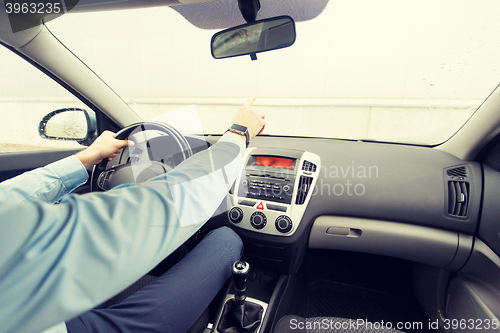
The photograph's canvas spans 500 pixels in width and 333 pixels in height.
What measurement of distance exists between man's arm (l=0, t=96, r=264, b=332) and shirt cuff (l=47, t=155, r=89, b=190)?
95 cm

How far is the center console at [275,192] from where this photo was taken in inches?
69.9

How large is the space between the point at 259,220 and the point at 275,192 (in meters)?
0.22

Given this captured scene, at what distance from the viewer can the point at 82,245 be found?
51 cm

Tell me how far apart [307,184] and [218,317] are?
103 centimetres

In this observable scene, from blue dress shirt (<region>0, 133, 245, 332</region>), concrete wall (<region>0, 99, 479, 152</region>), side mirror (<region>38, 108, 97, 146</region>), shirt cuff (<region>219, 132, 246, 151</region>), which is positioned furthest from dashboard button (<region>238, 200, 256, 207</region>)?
side mirror (<region>38, 108, 97, 146</region>)

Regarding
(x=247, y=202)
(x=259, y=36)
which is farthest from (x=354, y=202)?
(x=259, y=36)

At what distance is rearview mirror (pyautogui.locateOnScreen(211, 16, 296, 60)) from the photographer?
154 centimetres

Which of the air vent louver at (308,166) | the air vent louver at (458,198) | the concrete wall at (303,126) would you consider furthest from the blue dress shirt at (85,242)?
the air vent louver at (458,198)

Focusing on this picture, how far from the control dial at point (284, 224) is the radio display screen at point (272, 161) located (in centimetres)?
37

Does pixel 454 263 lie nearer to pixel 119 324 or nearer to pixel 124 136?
pixel 119 324

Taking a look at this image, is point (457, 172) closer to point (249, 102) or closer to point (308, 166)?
point (308, 166)

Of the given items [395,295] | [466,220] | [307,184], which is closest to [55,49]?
[307,184]

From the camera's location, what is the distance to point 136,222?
22.8 inches

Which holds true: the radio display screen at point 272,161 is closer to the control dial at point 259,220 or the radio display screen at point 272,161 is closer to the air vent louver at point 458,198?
the control dial at point 259,220
